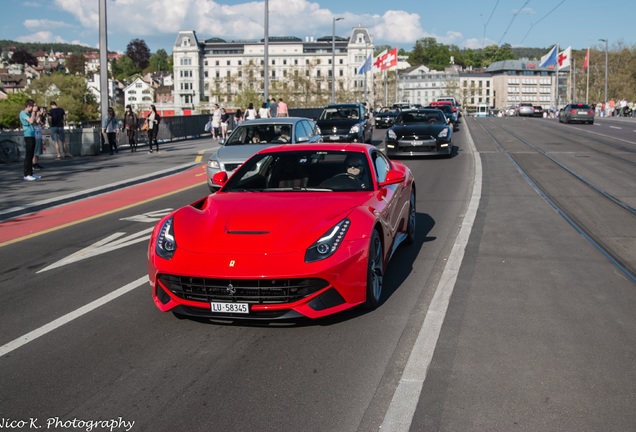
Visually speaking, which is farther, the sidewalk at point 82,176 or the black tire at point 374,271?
the sidewalk at point 82,176

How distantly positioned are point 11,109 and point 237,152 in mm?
121452

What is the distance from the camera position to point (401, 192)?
7.28m

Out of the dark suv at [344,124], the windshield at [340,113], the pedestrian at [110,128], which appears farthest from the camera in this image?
the windshield at [340,113]

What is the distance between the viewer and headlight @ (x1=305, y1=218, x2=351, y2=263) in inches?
189

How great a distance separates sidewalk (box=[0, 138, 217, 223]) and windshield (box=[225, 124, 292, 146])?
3.07 metres

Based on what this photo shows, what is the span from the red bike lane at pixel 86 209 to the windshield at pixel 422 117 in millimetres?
8158

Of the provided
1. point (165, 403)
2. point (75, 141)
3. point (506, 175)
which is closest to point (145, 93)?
point (75, 141)

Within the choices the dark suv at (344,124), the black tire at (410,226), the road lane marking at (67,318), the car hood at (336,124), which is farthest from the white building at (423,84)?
the road lane marking at (67,318)

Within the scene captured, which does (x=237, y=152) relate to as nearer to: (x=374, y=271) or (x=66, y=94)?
(x=374, y=271)

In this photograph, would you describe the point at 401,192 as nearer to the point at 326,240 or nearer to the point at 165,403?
the point at 326,240

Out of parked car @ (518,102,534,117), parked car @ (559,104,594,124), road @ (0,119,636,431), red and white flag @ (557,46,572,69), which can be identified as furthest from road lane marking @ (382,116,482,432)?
parked car @ (518,102,534,117)

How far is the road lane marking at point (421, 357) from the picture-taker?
139 inches

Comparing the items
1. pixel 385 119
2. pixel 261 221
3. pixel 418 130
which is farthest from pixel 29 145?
pixel 385 119

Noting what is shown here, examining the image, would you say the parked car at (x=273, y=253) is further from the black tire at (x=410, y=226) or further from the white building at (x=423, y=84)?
the white building at (x=423, y=84)
